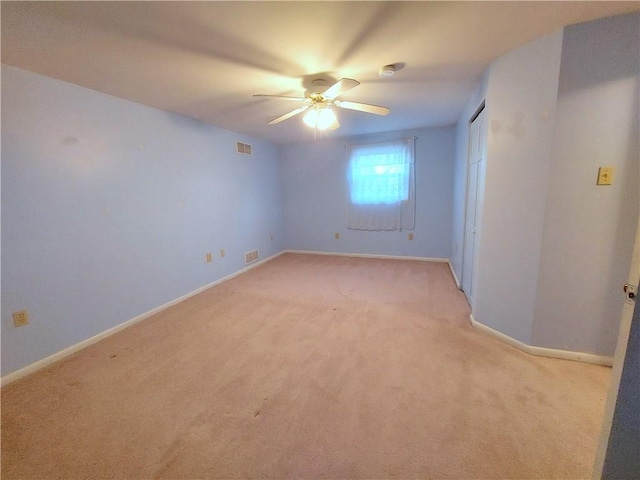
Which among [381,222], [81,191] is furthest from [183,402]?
[381,222]

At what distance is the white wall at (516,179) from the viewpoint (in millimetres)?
1757

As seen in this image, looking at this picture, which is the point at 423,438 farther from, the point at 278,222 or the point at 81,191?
the point at 278,222

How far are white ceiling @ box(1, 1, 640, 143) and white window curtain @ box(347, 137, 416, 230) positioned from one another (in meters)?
1.86

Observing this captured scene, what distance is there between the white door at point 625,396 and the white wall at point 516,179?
1.15 meters

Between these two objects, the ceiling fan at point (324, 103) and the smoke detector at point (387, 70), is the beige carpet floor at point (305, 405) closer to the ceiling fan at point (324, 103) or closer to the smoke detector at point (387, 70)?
the ceiling fan at point (324, 103)

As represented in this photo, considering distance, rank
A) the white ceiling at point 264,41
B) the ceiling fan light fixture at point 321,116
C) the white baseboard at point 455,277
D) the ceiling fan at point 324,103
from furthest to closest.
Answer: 1. the white baseboard at point 455,277
2. the ceiling fan light fixture at point 321,116
3. the ceiling fan at point 324,103
4. the white ceiling at point 264,41

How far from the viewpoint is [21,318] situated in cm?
186

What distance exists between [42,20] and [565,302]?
3527mm

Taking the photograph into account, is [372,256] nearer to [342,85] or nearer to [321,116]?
[321,116]

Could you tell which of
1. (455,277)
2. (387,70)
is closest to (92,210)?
(387,70)

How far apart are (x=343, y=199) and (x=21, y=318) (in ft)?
13.6

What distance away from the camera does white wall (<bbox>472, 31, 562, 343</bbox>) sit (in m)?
1.76

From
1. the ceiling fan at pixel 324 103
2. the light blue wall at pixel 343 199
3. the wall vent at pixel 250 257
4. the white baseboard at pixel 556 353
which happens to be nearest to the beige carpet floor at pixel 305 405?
the white baseboard at pixel 556 353

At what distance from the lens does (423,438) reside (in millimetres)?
1311
